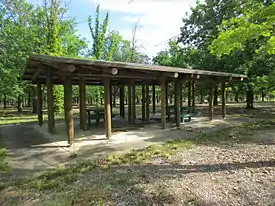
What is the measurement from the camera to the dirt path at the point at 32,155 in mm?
4949

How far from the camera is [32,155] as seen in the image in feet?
19.4

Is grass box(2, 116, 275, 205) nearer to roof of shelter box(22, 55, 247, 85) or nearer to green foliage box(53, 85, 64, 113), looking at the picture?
roof of shelter box(22, 55, 247, 85)

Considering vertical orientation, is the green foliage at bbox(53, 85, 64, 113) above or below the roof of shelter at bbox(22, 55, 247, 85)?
below

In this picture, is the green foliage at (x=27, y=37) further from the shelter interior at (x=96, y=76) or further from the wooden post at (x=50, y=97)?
the wooden post at (x=50, y=97)

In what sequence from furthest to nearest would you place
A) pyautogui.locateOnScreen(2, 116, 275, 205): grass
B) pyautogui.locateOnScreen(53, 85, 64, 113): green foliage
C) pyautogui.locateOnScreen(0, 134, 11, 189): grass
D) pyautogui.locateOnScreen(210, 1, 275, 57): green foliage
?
pyautogui.locateOnScreen(53, 85, 64, 113): green foliage, pyautogui.locateOnScreen(210, 1, 275, 57): green foliage, pyautogui.locateOnScreen(0, 134, 11, 189): grass, pyautogui.locateOnScreen(2, 116, 275, 205): grass

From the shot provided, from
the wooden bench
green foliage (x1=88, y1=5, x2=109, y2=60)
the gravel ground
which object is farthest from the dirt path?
green foliage (x1=88, y1=5, x2=109, y2=60)

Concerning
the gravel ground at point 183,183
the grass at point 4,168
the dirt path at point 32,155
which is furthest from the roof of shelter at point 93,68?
the gravel ground at point 183,183

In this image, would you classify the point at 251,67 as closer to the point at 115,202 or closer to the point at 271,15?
the point at 271,15

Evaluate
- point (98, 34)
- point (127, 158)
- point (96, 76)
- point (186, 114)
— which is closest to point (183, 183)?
point (127, 158)

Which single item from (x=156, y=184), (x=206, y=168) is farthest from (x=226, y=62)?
(x=156, y=184)

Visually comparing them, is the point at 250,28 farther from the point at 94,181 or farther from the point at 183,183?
the point at 94,181

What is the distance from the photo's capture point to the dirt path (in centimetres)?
495

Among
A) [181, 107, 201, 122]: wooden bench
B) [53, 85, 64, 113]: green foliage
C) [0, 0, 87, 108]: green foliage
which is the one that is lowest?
[181, 107, 201, 122]: wooden bench

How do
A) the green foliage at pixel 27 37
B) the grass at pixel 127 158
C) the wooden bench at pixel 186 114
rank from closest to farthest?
the grass at pixel 127 158 → the wooden bench at pixel 186 114 → the green foliage at pixel 27 37
